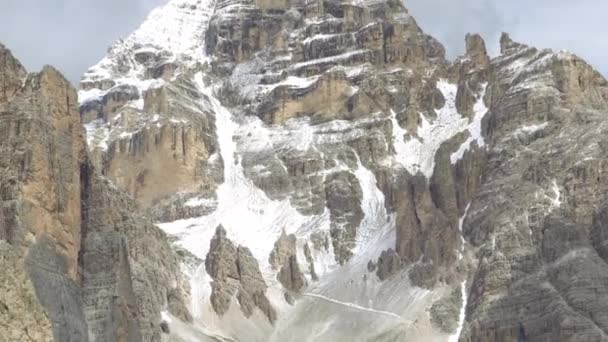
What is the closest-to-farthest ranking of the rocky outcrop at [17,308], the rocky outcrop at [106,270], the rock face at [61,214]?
the rocky outcrop at [17,308]
the rock face at [61,214]
the rocky outcrop at [106,270]

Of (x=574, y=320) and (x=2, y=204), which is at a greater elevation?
(x=2, y=204)

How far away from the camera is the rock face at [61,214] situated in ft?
413

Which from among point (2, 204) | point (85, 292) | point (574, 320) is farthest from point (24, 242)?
point (574, 320)

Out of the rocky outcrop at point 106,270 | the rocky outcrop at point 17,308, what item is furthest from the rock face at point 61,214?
the rocky outcrop at point 17,308

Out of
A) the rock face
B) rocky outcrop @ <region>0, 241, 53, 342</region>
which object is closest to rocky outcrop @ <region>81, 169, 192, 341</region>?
the rock face

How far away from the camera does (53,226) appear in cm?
13362

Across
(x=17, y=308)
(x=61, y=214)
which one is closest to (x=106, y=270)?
(x=61, y=214)

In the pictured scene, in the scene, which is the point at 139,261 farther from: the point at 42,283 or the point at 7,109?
the point at 42,283

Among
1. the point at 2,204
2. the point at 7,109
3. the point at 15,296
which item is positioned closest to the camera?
A: the point at 15,296

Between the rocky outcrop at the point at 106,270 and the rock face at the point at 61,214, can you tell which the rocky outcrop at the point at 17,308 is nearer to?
the rock face at the point at 61,214

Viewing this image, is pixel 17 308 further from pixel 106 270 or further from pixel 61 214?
pixel 106 270

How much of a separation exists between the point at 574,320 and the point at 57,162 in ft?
271

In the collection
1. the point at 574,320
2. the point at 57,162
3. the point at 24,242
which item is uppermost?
the point at 57,162

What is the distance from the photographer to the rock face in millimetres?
125875
